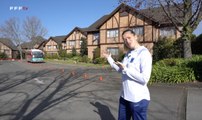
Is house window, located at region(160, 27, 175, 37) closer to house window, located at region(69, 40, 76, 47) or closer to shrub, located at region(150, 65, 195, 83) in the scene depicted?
shrub, located at region(150, 65, 195, 83)

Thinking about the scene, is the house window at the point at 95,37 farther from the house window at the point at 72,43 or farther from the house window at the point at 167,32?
the house window at the point at 72,43

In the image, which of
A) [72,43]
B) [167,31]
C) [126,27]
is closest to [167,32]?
[167,31]

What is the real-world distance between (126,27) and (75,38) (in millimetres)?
24978

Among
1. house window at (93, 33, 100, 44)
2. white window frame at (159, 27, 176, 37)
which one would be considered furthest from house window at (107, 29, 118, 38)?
white window frame at (159, 27, 176, 37)

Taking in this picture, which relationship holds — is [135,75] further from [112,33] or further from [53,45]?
[53,45]

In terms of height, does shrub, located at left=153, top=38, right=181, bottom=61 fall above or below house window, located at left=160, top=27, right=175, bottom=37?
below

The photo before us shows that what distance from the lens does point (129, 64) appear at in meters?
3.88

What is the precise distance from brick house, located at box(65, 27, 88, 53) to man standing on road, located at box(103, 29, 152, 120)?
53853 millimetres

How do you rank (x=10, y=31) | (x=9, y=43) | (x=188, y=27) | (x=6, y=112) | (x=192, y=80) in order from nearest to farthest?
(x=6, y=112) → (x=192, y=80) → (x=188, y=27) → (x=10, y=31) → (x=9, y=43)

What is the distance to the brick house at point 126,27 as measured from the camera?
35938 millimetres

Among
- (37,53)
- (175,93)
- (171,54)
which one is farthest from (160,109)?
(37,53)

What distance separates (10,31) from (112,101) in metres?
73.2

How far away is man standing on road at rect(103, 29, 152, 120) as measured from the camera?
3.73 meters

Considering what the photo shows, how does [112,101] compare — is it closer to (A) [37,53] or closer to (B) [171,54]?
(B) [171,54]
